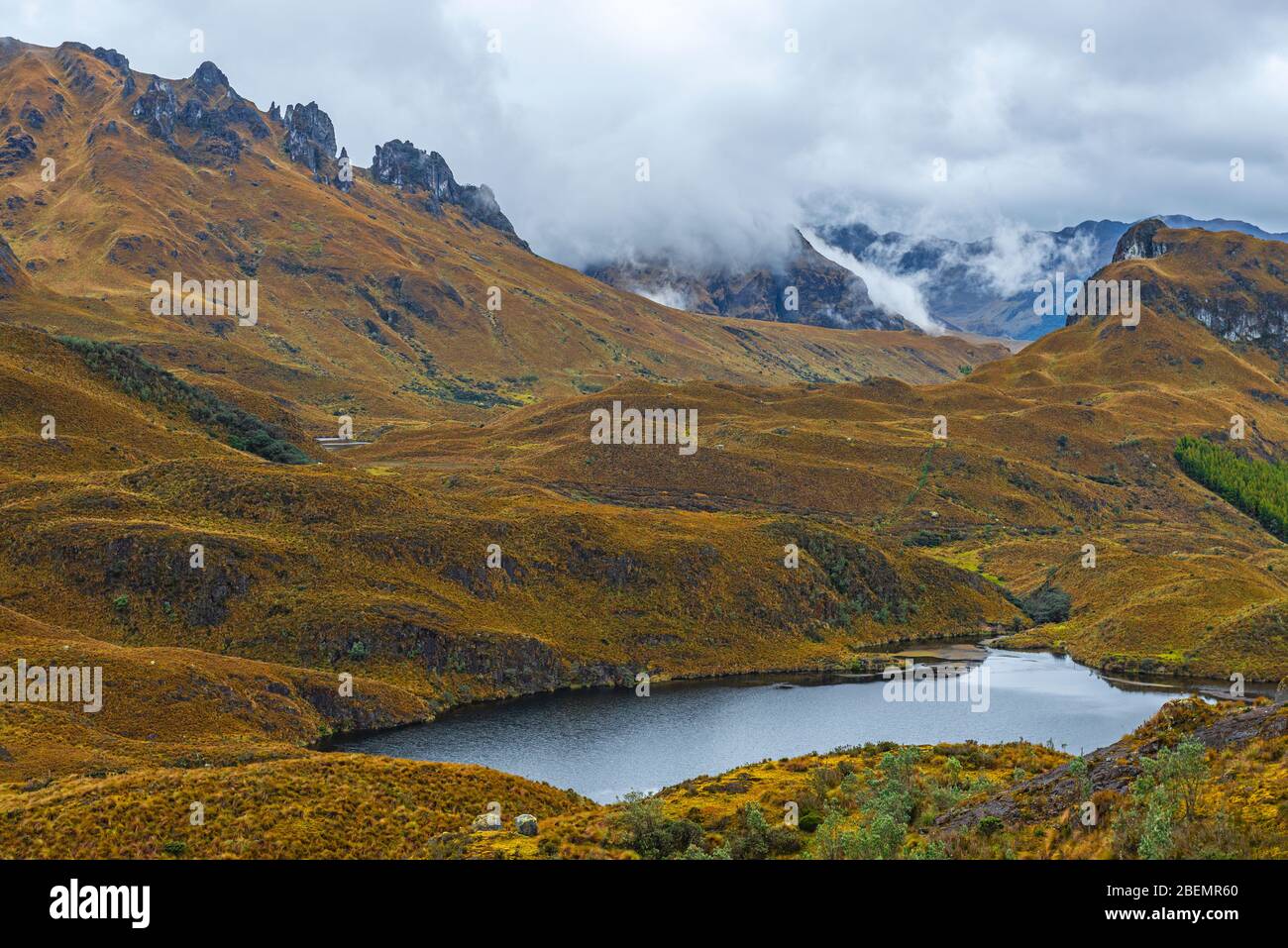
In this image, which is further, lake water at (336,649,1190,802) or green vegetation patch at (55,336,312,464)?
green vegetation patch at (55,336,312,464)

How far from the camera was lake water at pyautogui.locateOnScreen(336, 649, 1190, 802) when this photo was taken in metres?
78.6

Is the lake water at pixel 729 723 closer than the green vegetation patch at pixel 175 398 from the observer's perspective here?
Yes

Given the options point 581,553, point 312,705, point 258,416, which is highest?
point 258,416

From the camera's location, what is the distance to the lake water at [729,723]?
78.6 m

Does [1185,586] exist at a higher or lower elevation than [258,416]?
lower

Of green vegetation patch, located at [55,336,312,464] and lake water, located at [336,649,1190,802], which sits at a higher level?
green vegetation patch, located at [55,336,312,464]

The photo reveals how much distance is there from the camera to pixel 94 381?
148 m

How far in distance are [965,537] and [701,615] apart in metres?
78.6

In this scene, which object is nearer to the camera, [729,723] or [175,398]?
[729,723]

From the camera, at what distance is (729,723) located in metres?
92.0

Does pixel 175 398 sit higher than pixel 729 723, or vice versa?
pixel 175 398

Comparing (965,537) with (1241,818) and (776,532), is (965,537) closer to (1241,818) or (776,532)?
(776,532)

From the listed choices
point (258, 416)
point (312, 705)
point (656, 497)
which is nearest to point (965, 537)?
point (656, 497)

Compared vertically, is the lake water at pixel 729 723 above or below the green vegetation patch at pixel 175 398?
below
